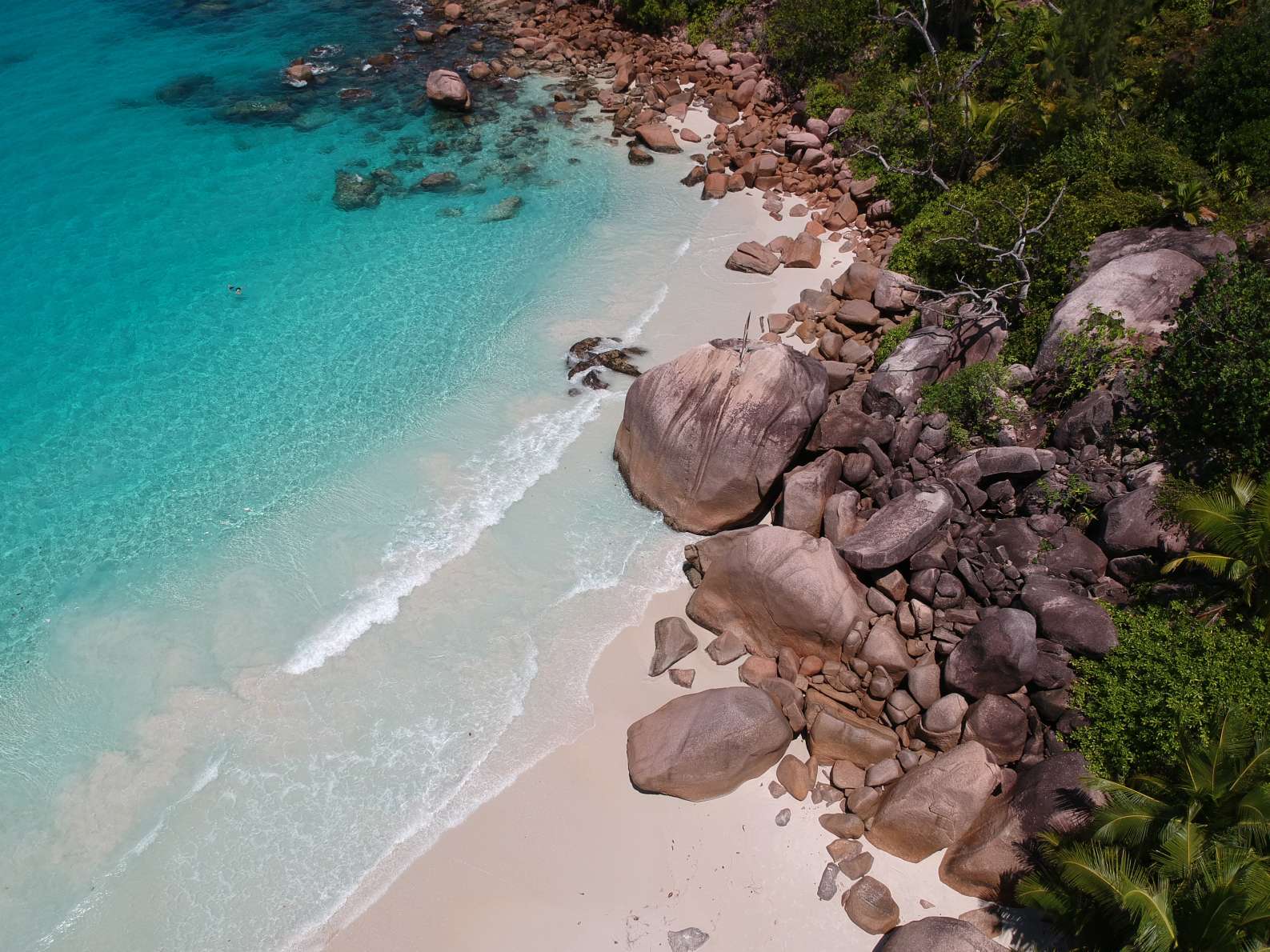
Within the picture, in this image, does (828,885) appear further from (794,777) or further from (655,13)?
(655,13)

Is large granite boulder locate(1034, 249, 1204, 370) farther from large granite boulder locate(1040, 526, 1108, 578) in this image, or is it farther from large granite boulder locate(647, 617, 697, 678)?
large granite boulder locate(647, 617, 697, 678)

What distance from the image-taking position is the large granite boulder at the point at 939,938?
11.6 m

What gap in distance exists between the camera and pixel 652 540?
61.6 feet

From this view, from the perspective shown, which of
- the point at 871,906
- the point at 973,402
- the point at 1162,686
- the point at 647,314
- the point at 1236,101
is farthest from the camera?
the point at 647,314

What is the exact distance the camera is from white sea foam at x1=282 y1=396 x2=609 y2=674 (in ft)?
57.4

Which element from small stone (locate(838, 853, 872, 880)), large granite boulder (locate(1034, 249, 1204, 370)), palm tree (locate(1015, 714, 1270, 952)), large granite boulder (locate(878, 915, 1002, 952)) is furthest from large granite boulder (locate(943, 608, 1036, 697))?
large granite boulder (locate(1034, 249, 1204, 370))

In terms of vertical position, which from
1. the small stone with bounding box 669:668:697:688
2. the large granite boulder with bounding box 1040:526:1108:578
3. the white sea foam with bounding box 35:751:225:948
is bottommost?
the white sea foam with bounding box 35:751:225:948

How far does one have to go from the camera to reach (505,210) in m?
29.5

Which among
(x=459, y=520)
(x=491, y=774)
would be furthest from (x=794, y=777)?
(x=459, y=520)

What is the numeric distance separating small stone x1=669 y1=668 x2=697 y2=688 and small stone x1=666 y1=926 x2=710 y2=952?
4.28 metres

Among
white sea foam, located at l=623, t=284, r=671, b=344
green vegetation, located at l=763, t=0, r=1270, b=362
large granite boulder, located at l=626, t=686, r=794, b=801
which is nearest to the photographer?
large granite boulder, located at l=626, t=686, r=794, b=801

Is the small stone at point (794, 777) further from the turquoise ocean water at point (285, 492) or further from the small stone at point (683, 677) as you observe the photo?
the turquoise ocean water at point (285, 492)

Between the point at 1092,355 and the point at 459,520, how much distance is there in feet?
Answer: 47.6

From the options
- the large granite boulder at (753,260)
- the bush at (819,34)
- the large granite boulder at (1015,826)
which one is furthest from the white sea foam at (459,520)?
the bush at (819,34)
